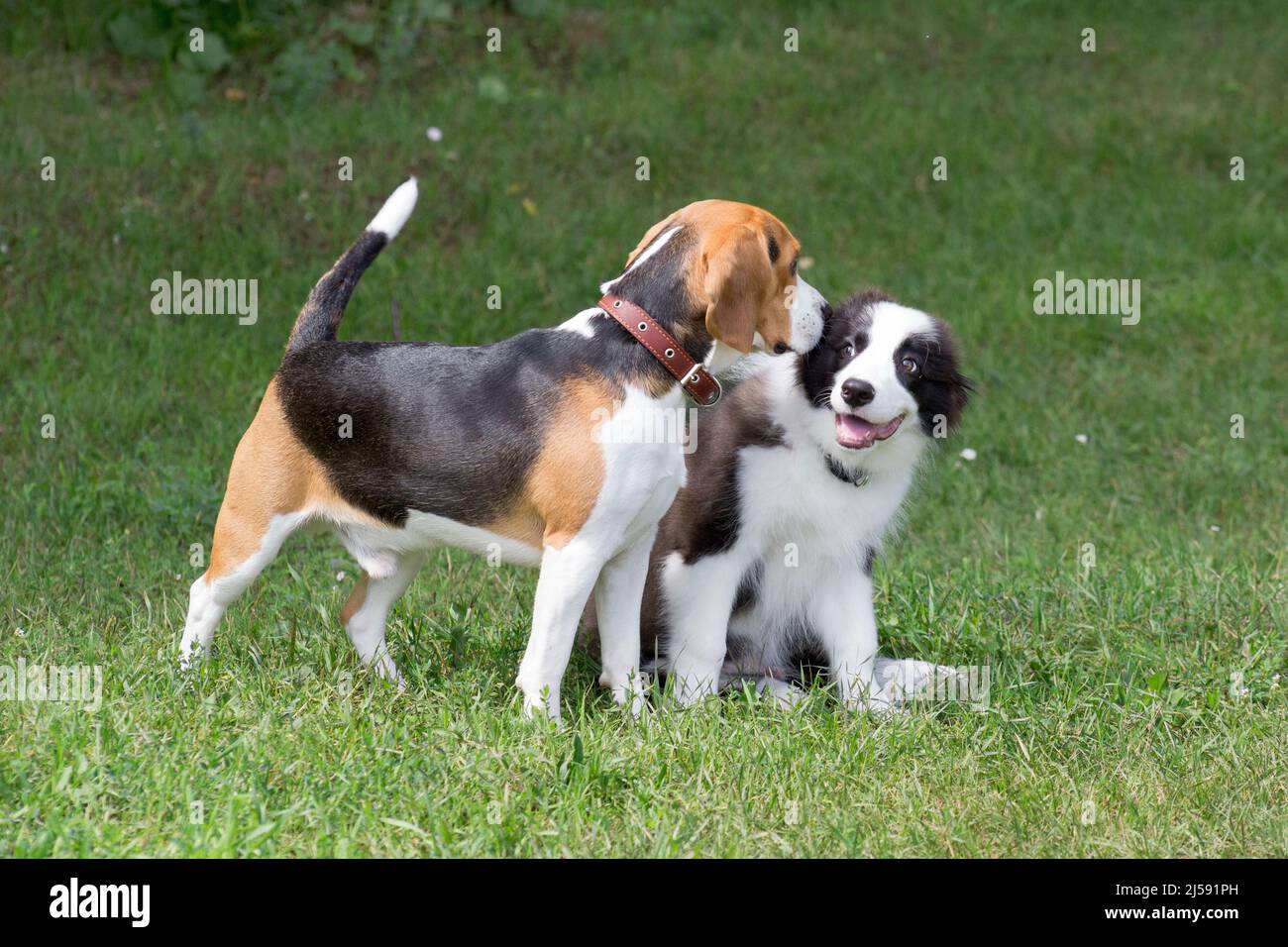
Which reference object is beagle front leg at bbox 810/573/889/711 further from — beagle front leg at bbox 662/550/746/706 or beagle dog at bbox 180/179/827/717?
beagle dog at bbox 180/179/827/717

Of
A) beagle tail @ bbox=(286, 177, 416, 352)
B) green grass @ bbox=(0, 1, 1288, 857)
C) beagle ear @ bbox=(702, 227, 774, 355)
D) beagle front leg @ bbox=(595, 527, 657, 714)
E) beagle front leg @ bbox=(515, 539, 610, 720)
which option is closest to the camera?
green grass @ bbox=(0, 1, 1288, 857)

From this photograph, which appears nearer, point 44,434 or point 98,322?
point 44,434

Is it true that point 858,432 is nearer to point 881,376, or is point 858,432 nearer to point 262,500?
point 881,376

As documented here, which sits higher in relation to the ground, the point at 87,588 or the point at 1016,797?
the point at 87,588

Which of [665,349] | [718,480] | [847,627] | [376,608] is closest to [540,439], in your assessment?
[665,349]

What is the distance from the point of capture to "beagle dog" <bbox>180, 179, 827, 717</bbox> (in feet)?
13.8

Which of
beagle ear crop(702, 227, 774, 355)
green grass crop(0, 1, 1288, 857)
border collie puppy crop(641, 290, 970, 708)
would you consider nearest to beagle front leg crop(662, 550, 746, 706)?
border collie puppy crop(641, 290, 970, 708)

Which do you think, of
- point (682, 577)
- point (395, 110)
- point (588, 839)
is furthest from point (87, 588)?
point (395, 110)

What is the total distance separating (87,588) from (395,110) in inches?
190

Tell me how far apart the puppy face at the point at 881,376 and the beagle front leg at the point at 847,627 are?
1.64 feet

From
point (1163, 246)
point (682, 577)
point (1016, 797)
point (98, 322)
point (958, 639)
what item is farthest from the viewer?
point (1163, 246)

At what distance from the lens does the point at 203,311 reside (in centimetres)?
823

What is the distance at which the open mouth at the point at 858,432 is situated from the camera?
465cm

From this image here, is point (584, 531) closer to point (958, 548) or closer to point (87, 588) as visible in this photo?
point (87, 588)
